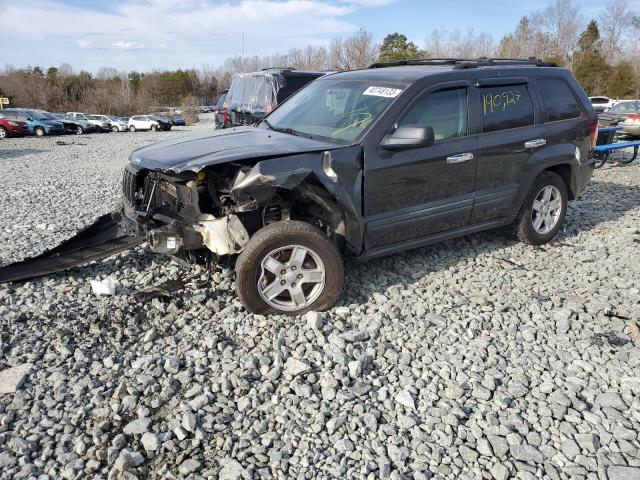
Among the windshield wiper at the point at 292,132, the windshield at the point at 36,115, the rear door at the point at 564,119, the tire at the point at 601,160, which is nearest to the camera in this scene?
the windshield wiper at the point at 292,132

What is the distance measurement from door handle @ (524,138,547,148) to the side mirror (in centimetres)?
165

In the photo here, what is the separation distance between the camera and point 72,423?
291cm

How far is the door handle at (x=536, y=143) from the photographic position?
5293 millimetres

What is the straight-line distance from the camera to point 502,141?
5074 mm

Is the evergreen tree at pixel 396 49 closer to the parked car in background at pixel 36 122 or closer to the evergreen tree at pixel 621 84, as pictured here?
the evergreen tree at pixel 621 84

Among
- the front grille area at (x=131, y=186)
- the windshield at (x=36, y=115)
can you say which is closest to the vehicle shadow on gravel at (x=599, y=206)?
the front grille area at (x=131, y=186)

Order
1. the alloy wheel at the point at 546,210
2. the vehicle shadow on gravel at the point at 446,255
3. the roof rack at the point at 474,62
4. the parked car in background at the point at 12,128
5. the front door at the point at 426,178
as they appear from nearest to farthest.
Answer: the front door at the point at 426,178
the vehicle shadow on gravel at the point at 446,255
the roof rack at the point at 474,62
the alloy wheel at the point at 546,210
the parked car in background at the point at 12,128

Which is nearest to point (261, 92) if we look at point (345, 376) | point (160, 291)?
point (160, 291)

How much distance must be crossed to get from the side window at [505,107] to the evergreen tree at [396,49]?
40.9 meters

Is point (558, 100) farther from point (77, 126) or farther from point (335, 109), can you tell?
point (77, 126)

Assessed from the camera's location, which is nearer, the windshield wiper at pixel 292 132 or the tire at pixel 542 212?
the windshield wiper at pixel 292 132

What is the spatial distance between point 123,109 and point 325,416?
57.5m

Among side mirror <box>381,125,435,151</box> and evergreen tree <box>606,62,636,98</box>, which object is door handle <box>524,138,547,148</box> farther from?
evergreen tree <box>606,62,636,98</box>

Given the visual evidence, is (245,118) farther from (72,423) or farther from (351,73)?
(72,423)
